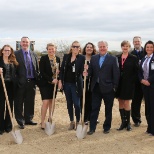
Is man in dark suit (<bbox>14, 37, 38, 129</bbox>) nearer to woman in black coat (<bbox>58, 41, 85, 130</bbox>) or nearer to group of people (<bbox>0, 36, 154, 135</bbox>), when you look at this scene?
group of people (<bbox>0, 36, 154, 135</bbox>)

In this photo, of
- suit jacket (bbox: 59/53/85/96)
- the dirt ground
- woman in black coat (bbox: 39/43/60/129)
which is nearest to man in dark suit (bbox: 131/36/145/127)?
the dirt ground

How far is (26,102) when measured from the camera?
739 centimetres

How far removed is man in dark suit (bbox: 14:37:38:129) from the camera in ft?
22.4

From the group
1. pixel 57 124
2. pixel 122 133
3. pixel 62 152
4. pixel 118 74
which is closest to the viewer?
pixel 62 152

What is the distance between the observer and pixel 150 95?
20.3 ft

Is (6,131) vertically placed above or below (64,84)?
below

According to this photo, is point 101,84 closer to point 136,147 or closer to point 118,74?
point 118,74

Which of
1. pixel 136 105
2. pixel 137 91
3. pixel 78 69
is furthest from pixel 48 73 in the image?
pixel 136 105

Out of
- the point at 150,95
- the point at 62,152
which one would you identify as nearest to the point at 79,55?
the point at 150,95

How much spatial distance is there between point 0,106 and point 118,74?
105 inches

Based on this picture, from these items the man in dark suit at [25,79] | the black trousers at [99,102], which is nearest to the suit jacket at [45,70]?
the man in dark suit at [25,79]

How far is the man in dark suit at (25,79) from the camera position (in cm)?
683

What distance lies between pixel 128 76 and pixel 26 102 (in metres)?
2.68

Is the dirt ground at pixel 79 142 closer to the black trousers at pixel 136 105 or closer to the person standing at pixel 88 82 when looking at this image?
the black trousers at pixel 136 105
